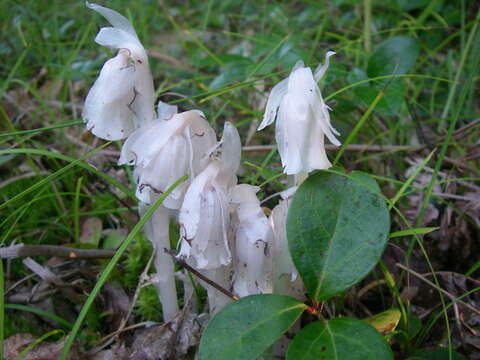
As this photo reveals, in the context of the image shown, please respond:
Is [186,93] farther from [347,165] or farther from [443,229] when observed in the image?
[443,229]

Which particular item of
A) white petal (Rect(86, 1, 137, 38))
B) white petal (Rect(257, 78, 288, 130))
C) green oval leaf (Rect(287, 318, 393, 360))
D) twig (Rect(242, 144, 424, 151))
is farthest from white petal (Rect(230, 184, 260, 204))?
twig (Rect(242, 144, 424, 151))

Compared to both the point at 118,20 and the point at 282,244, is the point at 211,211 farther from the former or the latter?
the point at 118,20

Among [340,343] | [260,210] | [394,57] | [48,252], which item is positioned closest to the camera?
[340,343]

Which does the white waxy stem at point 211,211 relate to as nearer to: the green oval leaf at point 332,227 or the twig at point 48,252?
the green oval leaf at point 332,227

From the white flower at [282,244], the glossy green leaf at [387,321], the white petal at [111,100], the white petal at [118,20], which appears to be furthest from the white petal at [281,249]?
the white petal at [118,20]

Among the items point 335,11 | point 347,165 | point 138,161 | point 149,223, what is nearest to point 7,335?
point 149,223

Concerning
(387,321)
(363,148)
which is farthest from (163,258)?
(363,148)
